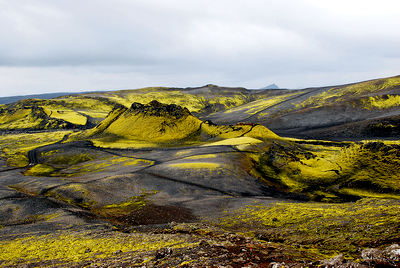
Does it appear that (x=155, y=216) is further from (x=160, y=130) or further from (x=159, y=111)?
(x=159, y=111)

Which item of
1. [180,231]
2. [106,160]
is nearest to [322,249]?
[180,231]

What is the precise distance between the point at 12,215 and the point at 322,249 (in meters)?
23.2

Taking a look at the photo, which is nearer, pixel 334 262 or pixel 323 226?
pixel 334 262

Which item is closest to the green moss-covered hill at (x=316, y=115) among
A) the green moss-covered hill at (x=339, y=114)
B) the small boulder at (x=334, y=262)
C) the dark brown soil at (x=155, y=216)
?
the green moss-covered hill at (x=339, y=114)

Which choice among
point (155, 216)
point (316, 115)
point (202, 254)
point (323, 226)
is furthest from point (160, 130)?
point (316, 115)

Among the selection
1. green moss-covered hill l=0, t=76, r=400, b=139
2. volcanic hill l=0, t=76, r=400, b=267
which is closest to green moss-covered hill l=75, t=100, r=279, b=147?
volcanic hill l=0, t=76, r=400, b=267

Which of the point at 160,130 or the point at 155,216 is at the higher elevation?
the point at 160,130

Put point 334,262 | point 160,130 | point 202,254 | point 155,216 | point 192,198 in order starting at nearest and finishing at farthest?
point 334,262, point 202,254, point 155,216, point 192,198, point 160,130

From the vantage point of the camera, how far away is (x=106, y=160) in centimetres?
4316

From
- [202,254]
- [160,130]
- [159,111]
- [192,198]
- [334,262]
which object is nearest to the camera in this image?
[334,262]

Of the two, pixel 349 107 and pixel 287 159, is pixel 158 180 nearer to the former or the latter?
pixel 287 159

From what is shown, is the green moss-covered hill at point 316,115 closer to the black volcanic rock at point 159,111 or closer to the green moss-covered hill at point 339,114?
the green moss-covered hill at point 339,114

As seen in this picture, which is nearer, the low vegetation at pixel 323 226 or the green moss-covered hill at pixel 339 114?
the low vegetation at pixel 323 226

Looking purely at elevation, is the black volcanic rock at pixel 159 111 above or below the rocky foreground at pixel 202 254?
above
